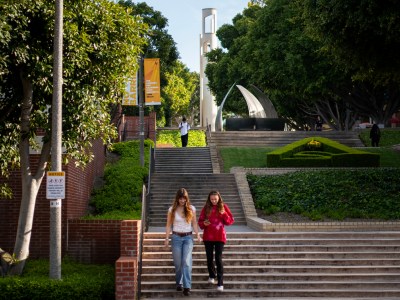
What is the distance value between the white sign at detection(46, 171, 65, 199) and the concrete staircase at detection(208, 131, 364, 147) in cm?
2445

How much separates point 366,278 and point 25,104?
803cm

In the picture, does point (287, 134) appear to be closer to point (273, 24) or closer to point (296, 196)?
point (273, 24)

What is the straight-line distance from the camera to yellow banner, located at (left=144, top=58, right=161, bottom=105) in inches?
1102

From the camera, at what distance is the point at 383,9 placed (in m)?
19.8

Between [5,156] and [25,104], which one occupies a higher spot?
[25,104]

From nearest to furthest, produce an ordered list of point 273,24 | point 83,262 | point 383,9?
point 83,262, point 383,9, point 273,24

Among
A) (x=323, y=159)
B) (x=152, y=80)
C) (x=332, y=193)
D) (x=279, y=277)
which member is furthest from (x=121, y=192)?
→ (x=323, y=159)

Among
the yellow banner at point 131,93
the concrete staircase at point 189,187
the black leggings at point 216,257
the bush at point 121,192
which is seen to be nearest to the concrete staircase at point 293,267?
the black leggings at point 216,257

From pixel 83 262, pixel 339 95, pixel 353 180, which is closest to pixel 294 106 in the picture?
pixel 339 95

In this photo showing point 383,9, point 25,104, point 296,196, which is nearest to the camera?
point 25,104

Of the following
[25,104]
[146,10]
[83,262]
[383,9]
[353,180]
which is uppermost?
[146,10]

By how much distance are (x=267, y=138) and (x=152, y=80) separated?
11438 mm

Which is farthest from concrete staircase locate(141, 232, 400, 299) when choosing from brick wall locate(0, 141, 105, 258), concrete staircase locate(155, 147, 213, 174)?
concrete staircase locate(155, 147, 213, 174)

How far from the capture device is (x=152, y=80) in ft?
91.9
